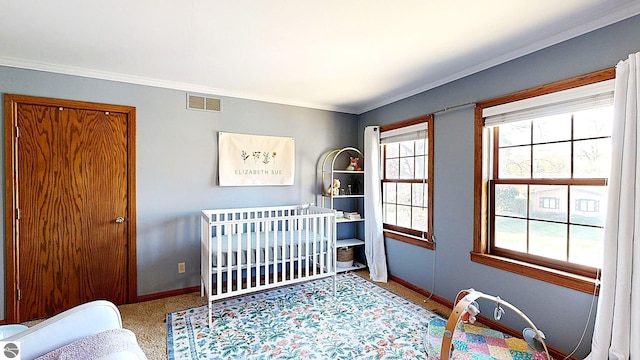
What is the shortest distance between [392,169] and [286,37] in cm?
222

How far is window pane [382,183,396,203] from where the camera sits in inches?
145

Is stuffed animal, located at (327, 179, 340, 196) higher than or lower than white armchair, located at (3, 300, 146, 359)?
higher

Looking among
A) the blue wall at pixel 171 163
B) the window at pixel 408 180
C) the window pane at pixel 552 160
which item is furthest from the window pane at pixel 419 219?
the blue wall at pixel 171 163

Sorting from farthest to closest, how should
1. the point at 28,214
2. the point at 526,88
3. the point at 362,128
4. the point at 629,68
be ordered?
the point at 362,128 < the point at 28,214 < the point at 526,88 < the point at 629,68

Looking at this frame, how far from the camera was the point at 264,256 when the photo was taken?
281 centimetres

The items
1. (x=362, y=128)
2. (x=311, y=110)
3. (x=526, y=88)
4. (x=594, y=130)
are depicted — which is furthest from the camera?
(x=362, y=128)

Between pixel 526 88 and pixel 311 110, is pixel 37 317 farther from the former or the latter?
pixel 526 88

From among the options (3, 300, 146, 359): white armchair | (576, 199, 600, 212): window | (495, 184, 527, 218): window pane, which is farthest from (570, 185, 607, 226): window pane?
(3, 300, 146, 359): white armchair

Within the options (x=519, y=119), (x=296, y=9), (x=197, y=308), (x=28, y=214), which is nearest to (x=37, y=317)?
(x=28, y=214)

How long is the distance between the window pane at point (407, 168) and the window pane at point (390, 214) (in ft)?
1.41

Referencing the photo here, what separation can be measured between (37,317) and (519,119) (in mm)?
4418

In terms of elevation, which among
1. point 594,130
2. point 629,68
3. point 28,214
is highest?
point 629,68

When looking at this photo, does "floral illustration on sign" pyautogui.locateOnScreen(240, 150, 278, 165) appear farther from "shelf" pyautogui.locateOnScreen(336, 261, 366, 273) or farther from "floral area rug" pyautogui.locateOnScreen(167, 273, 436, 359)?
"shelf" pyautogui.locateOnScreen(336, 261, 366, 273)

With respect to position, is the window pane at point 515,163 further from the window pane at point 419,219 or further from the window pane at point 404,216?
the window pane at point 404,216
